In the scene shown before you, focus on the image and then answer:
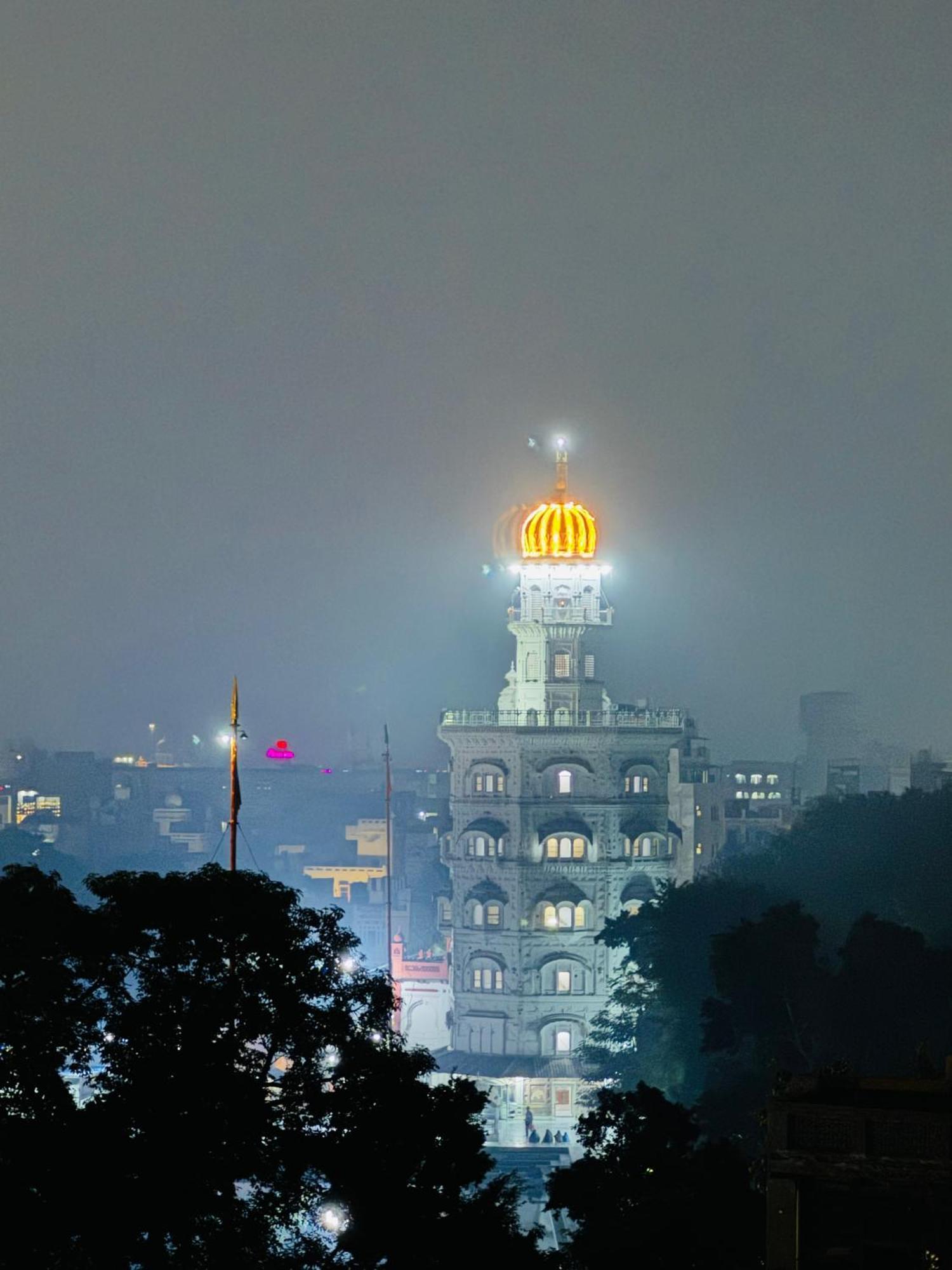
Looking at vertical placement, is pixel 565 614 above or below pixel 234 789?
above

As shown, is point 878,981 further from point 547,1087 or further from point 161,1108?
point 161,1108

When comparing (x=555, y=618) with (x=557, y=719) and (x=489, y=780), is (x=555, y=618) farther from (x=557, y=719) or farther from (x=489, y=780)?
(x=489, y=780)

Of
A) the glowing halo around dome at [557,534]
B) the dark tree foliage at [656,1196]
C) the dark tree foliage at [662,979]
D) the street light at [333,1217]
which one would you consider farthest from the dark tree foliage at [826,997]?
the glowing halo around dome at [557,534]

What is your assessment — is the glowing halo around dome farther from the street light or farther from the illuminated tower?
the street light

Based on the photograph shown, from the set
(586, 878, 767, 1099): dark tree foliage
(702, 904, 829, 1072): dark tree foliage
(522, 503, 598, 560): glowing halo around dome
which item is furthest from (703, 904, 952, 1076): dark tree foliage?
(522, 503, 598, 560): glowing halo around dome

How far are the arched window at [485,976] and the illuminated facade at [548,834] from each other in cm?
6

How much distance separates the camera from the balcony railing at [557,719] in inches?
5025

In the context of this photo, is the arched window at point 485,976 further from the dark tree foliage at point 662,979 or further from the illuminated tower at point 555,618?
the illuminated tower at point 555,618

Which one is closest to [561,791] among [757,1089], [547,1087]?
[547,1087]

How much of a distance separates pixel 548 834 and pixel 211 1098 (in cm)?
8265

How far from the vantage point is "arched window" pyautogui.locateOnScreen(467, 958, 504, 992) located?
410 feet

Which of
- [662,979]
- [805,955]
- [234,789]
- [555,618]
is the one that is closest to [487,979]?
[662,979]

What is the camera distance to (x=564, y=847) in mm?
126750

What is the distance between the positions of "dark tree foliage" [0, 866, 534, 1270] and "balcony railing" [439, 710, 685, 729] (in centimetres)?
7974
